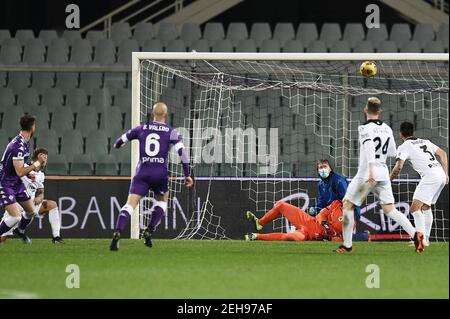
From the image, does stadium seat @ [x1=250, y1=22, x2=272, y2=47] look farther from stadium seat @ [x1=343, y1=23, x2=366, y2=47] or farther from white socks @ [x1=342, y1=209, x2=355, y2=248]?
white socks @ [x1=342, y1=209, x2=355, y2=248]

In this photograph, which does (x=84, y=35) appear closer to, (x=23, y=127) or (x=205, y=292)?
(x=23, y=127)

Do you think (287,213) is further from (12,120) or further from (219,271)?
(12,120)

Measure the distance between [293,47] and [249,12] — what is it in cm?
326

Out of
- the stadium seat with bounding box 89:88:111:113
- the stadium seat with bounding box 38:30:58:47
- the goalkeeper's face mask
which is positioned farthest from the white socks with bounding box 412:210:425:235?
the stadium seat with bounding box 38:30:58:47

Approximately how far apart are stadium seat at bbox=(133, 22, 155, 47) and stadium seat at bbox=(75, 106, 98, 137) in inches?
96.0

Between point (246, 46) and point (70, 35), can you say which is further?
point (70, 35)

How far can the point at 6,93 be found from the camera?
20078 mm

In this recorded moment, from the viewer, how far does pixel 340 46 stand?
20.8m

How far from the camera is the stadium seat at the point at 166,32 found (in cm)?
2128

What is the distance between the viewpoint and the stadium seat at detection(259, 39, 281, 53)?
20.8 metres

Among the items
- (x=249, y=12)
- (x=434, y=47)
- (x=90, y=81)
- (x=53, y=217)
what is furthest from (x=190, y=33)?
(x=53, y=217)

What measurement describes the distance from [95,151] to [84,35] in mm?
5287

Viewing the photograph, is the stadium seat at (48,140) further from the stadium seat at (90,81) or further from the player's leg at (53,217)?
the player's leg at (53,217)
